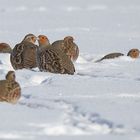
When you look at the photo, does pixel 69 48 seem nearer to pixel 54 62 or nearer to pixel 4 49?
pixel 4 49

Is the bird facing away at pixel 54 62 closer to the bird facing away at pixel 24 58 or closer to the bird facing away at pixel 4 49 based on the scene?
the bird facing away at pixel 24 58

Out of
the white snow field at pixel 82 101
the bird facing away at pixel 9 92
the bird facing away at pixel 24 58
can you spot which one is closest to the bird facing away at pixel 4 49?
the white snow field at pixel 82 101

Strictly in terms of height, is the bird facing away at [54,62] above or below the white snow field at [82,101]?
above

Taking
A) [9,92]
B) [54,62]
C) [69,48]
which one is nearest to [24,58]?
[54,62]

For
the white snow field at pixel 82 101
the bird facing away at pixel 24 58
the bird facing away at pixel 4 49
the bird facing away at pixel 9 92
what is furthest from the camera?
the bird facing away at pixel 4 49

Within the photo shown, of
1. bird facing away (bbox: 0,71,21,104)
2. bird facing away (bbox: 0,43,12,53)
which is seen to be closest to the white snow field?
bird facing away (bbox: 0,71,21,104)

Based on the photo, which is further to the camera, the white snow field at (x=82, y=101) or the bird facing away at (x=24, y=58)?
the bird facing away at (x=24, y=58)

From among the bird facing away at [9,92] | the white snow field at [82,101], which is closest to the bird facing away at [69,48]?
the white snow field at [82,101]

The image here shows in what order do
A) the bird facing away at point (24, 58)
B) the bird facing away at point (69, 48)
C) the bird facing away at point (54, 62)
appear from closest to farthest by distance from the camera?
1. the bird facing away at point (54, 62)
2. the bird facing away at point (24, 58)
3. the bird facing away at point (69, 48)

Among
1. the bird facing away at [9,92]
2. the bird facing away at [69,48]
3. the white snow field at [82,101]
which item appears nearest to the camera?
the white snow field at [82,101]

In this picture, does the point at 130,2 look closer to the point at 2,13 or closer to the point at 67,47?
the point at 2,13

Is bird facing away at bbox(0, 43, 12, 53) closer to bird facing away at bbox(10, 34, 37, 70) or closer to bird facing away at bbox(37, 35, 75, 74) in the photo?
Answer: bird facing away at bbox(10, 34, 37, 70)

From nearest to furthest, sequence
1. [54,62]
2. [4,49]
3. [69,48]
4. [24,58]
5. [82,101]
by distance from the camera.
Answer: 1. [82,101]
2. [54,62]
3. [24,58]
4. [69,48]
5. [4,49]

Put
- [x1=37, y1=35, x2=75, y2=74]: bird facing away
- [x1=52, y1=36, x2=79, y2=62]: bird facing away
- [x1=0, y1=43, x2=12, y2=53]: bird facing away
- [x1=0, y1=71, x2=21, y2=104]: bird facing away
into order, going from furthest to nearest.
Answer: [x1=0, y1=43, x2=12, y2=53]: bird facing away < [x1=52, y1=36, x2=79, y2=62]: bird facing away < [x1=37, y1=35, x2=75, y2=74]: bird facing away < [x1=0, y1=71, x2=21, y2=104]: bird facing away
